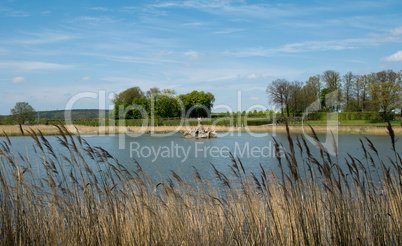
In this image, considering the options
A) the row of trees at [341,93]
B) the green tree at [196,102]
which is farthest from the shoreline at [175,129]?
the green tree at [196,102]

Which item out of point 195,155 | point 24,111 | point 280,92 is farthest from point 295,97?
point 24,111

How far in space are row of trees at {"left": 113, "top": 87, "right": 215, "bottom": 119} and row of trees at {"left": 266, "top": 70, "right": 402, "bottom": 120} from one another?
2361 centimetres

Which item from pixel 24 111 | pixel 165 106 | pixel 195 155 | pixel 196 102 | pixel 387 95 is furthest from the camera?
pixel 196 102

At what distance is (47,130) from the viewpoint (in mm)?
38156

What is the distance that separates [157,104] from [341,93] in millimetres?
37602

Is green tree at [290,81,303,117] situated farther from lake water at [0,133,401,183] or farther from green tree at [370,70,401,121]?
lake water at [0,133,401,183]

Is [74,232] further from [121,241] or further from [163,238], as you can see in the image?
[163,238]

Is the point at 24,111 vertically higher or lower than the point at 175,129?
higher

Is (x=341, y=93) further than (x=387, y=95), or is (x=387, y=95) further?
(x=341, y=93)

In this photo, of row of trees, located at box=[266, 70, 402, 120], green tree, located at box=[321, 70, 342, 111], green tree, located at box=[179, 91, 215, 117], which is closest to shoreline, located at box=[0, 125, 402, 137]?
row of trees, located at box=[266, 70, 402, 120]

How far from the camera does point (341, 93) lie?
195 ft

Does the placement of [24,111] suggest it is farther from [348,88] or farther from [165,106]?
[348,88]

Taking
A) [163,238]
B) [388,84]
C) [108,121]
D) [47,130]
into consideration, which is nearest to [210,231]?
[163,238]

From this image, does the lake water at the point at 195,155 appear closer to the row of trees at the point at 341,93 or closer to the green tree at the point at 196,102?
the row of trees at the point at 341,93
